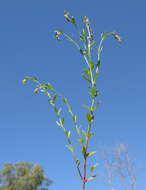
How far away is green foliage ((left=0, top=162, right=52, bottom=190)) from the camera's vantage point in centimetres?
3928

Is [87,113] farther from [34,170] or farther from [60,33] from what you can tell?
[34,170]

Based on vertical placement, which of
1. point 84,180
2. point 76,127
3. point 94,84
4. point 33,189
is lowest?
point 84,180

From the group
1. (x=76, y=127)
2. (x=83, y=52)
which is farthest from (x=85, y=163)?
(x=83, y=52)

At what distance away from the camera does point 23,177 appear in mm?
39281

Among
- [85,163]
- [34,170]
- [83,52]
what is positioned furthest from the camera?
[34,170]

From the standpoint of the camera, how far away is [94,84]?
46.1 inches

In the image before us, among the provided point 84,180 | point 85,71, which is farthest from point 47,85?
point 84,180

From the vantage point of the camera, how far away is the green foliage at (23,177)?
129ft

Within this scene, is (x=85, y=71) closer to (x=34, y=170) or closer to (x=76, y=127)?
(x=76, y=127)

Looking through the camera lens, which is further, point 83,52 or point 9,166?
point 9,166

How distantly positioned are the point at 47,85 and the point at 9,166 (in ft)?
130

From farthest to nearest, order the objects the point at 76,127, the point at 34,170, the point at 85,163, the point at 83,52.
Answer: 1. the point at 34,170
2. the point at 83,52
3. the point at 76,127
4. the point at 85,163

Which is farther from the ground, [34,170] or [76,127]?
[34,170]

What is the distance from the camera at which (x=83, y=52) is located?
48.4 inches
